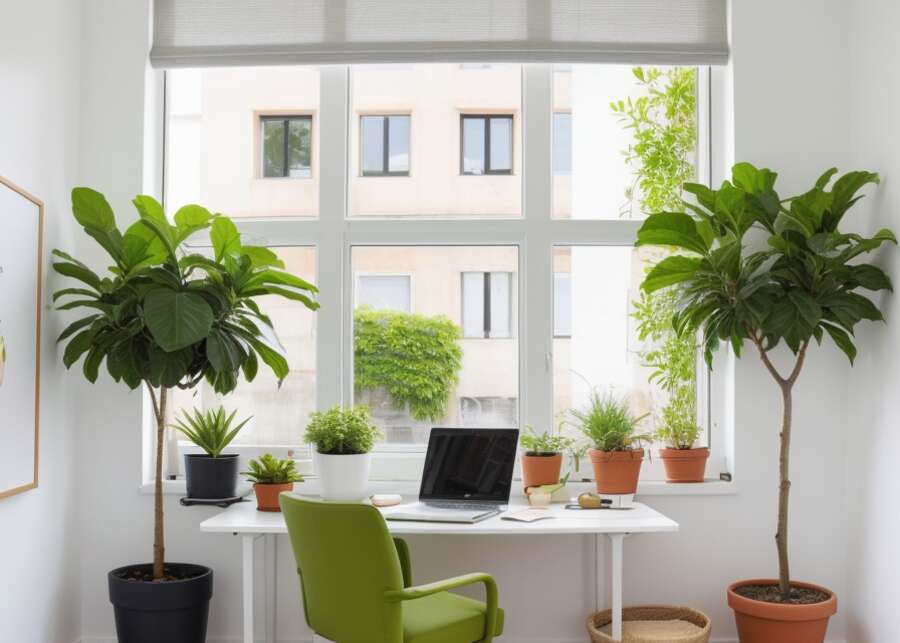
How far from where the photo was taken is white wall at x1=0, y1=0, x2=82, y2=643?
347cm

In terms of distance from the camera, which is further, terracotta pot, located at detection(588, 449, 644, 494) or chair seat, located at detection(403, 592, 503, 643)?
terracotta pot, located at detection(588, 449, 644, 494)

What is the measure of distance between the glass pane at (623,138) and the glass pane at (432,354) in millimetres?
441

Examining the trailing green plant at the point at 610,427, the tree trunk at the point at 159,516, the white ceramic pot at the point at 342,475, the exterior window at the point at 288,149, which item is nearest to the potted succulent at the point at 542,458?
the trailing green plant at the point at 610,427

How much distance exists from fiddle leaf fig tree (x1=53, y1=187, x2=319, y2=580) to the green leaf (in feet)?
0.04

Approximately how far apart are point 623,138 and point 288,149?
4.89 feet

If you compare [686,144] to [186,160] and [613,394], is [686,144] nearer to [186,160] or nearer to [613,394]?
[613,394]

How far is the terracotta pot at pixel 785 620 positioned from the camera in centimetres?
360

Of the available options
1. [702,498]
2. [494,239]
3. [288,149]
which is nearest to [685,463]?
[702,498]

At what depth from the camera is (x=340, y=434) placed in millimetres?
3799

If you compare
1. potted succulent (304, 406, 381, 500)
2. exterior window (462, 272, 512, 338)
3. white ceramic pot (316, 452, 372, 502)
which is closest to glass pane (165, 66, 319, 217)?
exterior window (462, 272, 512, 338)

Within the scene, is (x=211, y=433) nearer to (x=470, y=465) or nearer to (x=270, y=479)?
(x=270, y=479)

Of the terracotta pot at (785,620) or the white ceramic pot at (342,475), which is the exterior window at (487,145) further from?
the terracotta pot at (785,620)

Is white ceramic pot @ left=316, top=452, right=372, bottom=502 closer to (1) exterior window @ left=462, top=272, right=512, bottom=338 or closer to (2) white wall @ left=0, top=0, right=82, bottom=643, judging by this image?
(1) exterior window @ left=462, top=272, right=512, bottom=338

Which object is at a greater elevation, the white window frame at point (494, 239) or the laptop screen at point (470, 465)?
the white window frame at point (494, 239)
